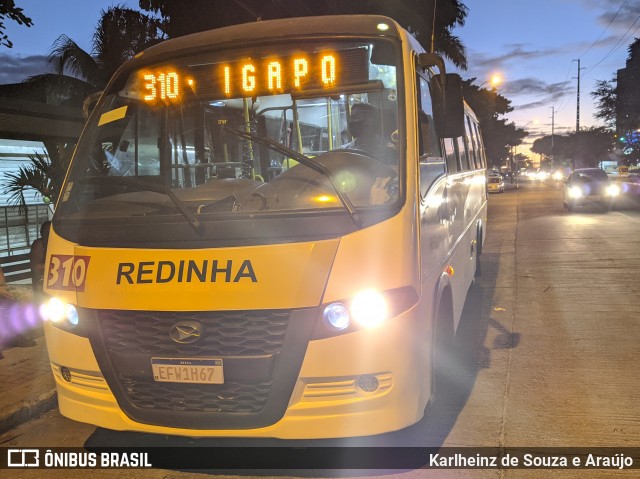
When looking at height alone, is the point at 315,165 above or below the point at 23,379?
above

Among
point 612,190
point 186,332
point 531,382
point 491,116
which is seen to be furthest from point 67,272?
point 491,116

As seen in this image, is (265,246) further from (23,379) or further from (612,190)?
(612,190)

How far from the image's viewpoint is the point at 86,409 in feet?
11.9

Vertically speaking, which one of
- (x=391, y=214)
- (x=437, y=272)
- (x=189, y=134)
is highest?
(x=189, y=134)

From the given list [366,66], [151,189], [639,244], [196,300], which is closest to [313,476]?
[196,300]

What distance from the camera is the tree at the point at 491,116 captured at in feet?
148

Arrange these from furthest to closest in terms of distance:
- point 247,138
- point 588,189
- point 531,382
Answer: point 588,189, point 531,382, point 247,138

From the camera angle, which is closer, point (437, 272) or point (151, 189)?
point (151, 189)

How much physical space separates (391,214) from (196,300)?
1.14 m

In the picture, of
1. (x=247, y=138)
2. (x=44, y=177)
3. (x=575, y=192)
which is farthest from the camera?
(x=575, y=192)

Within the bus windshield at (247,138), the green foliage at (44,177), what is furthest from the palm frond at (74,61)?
the bus windshield at (247,138)

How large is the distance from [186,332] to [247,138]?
123cm

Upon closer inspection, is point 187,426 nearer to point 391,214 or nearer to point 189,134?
point 391,214

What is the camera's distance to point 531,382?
5.30 meters
